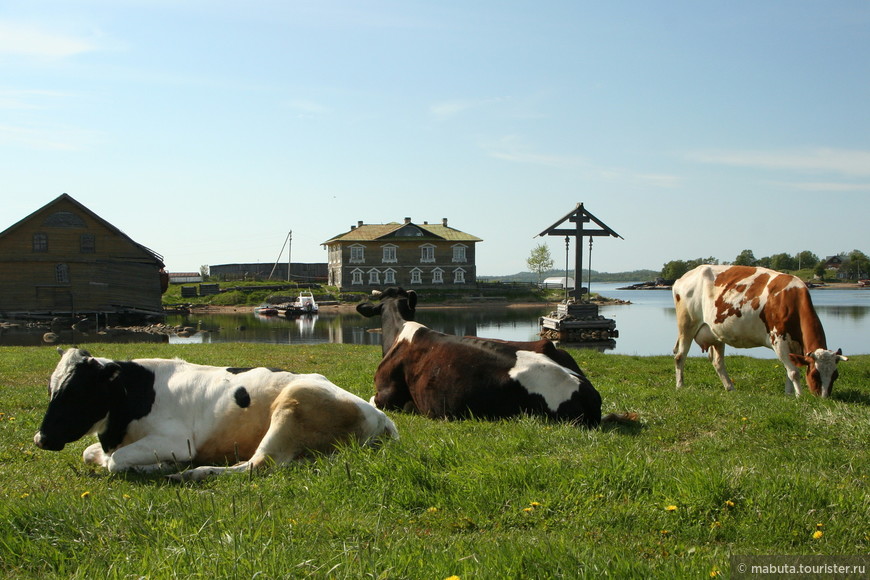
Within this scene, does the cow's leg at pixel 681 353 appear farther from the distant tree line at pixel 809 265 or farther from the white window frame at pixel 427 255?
the distant tree line at pixel 809 265

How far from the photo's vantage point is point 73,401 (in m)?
5.38

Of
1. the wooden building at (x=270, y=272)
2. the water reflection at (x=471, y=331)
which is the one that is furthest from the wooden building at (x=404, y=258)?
the wooden building at (x=270, y=272)

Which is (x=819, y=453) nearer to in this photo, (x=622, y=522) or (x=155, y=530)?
(x=622, y=522)

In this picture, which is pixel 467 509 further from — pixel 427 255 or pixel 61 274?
pixel 427 255

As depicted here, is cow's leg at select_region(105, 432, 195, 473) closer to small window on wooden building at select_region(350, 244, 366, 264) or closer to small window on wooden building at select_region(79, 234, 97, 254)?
small window on wooden building at select_region(79, 234, 97, 254)

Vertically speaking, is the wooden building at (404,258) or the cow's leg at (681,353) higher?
the wooden building at (404,258)

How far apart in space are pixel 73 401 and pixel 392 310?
512cm

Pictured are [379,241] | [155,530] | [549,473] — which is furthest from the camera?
[379,241]

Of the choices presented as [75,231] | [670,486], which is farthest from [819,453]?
[75,231]

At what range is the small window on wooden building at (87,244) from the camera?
173 ft

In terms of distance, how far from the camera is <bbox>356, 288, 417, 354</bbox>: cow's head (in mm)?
9727

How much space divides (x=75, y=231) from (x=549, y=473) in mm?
55542

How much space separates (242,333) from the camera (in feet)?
149

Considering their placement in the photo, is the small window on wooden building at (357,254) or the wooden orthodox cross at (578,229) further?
the small window on wooden building at (357,254)
